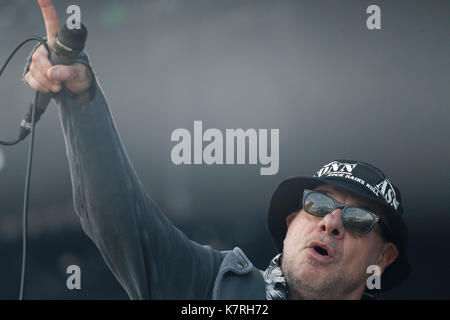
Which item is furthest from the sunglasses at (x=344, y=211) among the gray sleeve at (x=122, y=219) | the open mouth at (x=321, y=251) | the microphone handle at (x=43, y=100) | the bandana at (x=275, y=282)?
the microphone handle at (x=43, y=100)

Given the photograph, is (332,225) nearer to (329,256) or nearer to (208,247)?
(329,256)

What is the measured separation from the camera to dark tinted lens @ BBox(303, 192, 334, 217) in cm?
232

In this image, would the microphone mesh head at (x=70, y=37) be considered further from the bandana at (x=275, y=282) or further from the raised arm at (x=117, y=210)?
the bandana at (x=275, y=282)

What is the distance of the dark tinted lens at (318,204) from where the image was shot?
232cm

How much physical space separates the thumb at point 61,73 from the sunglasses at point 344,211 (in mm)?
974

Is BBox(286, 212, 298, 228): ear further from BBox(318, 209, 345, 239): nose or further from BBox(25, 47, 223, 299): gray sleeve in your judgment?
BBox(25, 47, 223, 299): gray sleeve

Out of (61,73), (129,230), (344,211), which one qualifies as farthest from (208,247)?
(61,73)

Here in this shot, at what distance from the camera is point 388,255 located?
8.04ft

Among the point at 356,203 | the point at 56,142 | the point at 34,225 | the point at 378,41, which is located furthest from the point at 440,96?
the point at 34,225

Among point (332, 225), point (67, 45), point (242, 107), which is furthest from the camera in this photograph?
point (242, 107)

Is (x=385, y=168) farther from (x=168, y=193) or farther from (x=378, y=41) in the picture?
(x=168, y=193)

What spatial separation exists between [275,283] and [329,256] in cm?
21

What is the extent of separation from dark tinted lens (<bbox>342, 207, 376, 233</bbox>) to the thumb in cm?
106

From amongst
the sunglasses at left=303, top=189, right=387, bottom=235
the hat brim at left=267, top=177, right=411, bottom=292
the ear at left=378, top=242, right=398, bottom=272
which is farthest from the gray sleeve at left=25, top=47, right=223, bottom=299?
the ear at left=378, top=242, right=398, bottom=272
